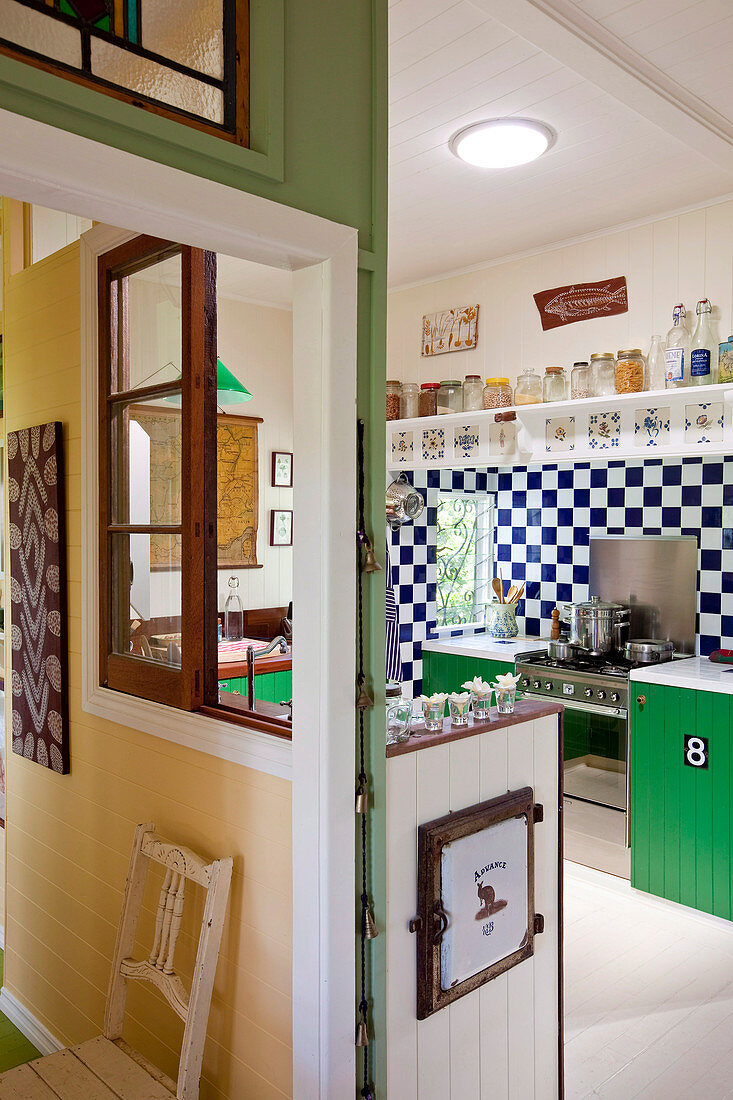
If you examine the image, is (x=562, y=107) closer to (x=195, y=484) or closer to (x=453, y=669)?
(x=195, y=484)

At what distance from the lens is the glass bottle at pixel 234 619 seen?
4398 millimetres

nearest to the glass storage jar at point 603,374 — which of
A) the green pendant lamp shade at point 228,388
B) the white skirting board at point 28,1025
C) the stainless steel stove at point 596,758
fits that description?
the stainless steel stove at point 596,758

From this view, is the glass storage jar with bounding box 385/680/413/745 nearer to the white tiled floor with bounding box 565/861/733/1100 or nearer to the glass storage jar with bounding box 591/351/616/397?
the white tiled floor with bounding box 565/861/733/1100

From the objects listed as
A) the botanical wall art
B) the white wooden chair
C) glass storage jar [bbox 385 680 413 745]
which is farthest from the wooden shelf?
the white wooden chair

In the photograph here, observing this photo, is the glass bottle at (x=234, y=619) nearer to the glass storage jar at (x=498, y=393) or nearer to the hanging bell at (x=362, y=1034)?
the glass storage jar at (x=498, y=393)

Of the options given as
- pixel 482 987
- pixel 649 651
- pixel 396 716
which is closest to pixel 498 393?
pixel 649 651

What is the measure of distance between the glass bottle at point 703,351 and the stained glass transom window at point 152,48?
7.21ft

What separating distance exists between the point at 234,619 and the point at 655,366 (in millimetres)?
2491

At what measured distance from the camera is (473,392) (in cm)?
387

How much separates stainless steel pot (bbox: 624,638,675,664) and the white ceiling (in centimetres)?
191

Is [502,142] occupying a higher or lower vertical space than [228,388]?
higher

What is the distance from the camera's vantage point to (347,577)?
1.61m

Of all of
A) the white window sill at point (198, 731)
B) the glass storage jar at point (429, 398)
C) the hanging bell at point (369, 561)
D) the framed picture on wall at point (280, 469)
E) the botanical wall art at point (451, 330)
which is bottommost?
the white window sill at point (198, 731)

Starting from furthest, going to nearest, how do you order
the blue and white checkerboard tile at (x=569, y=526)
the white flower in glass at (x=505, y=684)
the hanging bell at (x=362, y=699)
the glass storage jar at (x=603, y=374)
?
the blue and white checkerboard tile at (x=569, y=526) < the glass storage jar at (x=603, y=374) < the white flower in glass at (x=505, y=684) < the hanging bell at (x=362, y=699)
